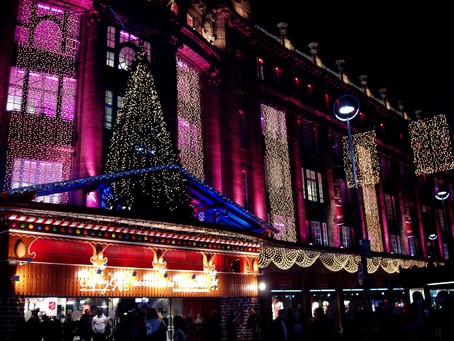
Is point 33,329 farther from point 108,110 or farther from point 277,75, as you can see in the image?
point 277,75

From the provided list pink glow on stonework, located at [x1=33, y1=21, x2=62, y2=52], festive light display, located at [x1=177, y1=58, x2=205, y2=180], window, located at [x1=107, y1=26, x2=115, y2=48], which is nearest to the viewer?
pink glow on stonework, located at [x1=33, y1=21, x2=62, y2=52]

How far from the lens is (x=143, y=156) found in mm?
21844

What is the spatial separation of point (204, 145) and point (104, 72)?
8.64m

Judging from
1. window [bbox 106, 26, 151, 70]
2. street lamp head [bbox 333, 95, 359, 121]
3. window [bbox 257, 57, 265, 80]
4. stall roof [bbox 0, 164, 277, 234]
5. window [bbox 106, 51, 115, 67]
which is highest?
window [bbox 257, 57, 265, 80]

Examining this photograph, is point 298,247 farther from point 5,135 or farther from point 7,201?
point 7,201

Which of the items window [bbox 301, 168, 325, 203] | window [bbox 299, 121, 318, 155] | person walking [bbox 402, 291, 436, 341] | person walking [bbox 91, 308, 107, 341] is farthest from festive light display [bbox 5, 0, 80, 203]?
window [bbox 299, 121, 318, 155]

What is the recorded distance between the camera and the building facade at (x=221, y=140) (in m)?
21.0

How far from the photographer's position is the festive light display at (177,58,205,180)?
1123 inches

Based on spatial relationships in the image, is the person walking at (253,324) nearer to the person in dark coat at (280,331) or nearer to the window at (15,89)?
the person in dark coat at (280,331)

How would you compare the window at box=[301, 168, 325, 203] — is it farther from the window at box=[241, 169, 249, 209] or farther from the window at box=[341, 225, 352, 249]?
the window at box=[241, 169, 249, 209]

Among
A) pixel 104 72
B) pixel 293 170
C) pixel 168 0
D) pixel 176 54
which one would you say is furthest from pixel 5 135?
pixel 293 170

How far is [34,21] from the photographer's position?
899 inches

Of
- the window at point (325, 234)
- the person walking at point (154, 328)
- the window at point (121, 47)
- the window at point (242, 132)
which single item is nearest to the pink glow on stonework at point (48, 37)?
the window at point (121, 47)

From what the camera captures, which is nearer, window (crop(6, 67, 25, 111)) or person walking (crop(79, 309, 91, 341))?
person walking (crop(79, 309, 91, 341))
